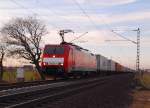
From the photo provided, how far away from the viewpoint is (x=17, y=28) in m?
69.1

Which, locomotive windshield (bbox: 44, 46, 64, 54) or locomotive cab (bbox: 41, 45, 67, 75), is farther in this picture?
locomotive windshield (bbox: 44, 46, 64, 54)

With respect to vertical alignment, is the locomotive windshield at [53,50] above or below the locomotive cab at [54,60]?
above

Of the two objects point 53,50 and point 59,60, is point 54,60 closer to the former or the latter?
point 59,60

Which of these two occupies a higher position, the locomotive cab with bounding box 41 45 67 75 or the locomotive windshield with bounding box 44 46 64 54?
the locomotive windshield with bounding box 44 46 64 54

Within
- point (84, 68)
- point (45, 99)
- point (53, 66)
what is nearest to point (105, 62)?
point (84, 68)

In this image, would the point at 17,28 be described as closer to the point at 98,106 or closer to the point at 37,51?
the point at 37,51

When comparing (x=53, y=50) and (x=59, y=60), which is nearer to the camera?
(x=59, y=60)

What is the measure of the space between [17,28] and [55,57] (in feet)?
104

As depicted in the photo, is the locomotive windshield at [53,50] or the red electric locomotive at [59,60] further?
the locomotive windshield at [53,50]

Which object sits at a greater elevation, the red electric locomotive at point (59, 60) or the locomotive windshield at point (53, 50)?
the locomotive windshield at point (53, 50)

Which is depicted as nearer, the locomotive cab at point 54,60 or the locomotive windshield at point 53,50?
the locomotive cab at point 54,60

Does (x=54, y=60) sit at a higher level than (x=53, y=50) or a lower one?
lower

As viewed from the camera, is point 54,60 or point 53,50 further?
point 53,50

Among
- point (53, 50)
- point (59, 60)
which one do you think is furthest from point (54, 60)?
point (53, 50)
